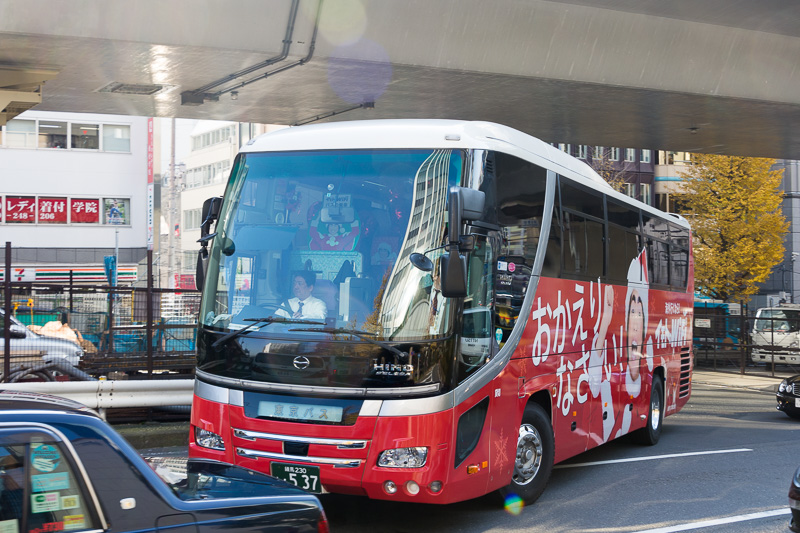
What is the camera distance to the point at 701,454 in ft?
37.5

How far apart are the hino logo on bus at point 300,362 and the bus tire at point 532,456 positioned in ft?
7.32

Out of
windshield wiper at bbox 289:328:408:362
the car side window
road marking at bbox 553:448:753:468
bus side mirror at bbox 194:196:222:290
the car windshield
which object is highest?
bus side mirror at bbox 194:196:222:290

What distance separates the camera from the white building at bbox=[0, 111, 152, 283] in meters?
43.9

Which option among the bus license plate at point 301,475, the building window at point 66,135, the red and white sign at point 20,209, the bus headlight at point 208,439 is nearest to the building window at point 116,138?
the building window at point 66,135

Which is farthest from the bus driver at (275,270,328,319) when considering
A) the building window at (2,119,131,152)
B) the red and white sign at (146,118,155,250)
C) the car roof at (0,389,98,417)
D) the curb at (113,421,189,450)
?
the building window at (2,119,131,152)

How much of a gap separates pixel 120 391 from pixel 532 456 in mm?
5341

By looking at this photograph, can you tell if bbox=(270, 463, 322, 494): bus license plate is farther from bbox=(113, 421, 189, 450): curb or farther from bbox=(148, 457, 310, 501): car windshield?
bbox=(113, 421, 189, 450): curb

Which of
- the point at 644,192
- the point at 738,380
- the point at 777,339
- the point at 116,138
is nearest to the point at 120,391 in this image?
the point at 738,380

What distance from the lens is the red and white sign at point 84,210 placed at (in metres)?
45.1

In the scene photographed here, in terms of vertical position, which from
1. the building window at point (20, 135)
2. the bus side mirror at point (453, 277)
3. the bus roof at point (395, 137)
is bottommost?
the bus side mirror at point (453, 277)

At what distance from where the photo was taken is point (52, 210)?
44625 mm

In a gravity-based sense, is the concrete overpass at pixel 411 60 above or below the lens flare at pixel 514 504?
above

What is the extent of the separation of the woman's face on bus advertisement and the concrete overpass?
448 cm

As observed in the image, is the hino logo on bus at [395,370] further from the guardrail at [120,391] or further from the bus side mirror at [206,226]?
the guardrail at [120,391]
